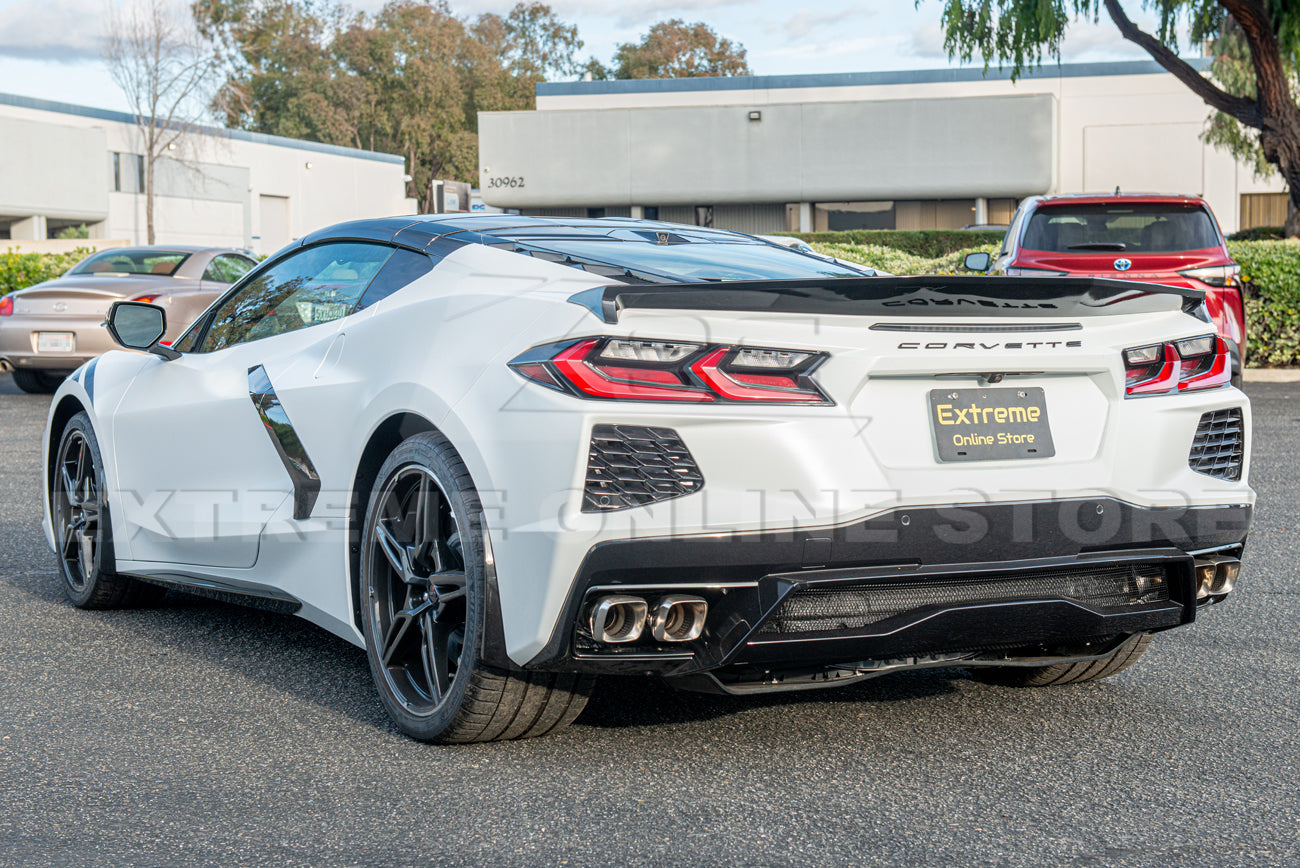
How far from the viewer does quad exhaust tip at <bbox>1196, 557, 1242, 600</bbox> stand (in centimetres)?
355

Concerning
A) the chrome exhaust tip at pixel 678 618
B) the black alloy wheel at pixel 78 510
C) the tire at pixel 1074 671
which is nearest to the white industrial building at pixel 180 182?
the black alloy wheel at pixel 78 510

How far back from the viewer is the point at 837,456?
308cm

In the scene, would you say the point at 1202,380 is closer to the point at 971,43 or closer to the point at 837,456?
the point at 837,456

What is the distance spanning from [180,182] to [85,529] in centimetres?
5959

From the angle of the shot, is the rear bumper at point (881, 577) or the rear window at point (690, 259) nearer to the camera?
the rear bumper at point (881, 577)

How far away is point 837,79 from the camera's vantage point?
47.9m

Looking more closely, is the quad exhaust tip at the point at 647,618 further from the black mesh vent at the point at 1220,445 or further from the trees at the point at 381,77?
the trees at the point at 381,77

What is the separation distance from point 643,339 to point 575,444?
0.27m

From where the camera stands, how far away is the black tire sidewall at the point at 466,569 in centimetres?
324

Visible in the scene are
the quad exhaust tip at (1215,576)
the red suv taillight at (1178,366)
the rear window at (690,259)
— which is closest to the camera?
the red suv taillight at (1178,366)

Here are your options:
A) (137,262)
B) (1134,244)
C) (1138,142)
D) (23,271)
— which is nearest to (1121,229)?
(1134,244)

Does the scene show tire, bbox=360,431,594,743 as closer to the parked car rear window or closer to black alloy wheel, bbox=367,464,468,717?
black alloy wheel, bbox=367,464,468,717

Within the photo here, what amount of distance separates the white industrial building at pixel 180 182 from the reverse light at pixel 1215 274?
47.9 m

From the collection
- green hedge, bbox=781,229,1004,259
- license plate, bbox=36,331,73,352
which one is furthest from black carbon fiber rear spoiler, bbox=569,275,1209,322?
green hedge, bbox=781,229,1004,259
